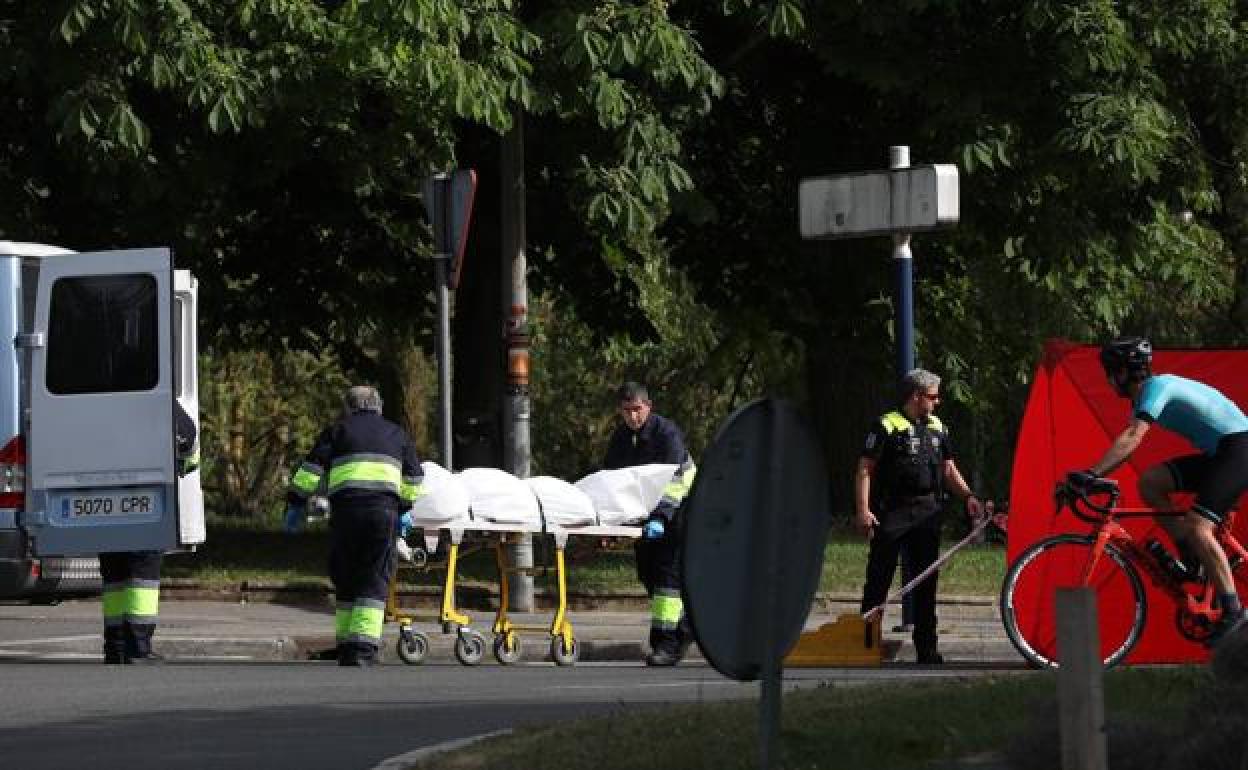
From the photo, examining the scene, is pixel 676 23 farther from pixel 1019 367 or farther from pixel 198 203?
pixel 1019 367

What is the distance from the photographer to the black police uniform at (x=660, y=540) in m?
17.0

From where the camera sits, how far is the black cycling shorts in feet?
47.0

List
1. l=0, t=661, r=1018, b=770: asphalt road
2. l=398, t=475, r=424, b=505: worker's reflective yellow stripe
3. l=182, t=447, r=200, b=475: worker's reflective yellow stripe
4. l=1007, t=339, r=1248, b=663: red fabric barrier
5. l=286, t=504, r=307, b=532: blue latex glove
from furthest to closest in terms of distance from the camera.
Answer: l=182, t=447, r=200, b=475: worker's reflective yellow stripe < l=286, t=504, r=307, b=532: blue latex glove < l=398, t=475, r=424, b=505: worker's reflective yellow stripe < l=1007, t=339, r=1248, b=663: red fabric barrier < l=0, t=661, r=1018, b=770: asphalt road

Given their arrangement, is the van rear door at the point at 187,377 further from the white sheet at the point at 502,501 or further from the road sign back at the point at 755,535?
the road sign back at the point at 755,535

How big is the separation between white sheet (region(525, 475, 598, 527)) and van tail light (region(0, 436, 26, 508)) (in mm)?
2966

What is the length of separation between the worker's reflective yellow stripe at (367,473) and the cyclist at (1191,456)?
395cm

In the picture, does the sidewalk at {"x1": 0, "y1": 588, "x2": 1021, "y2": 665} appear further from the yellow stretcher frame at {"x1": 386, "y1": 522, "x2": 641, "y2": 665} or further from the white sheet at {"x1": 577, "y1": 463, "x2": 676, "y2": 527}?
the white sheet at {"x1": 577, "y1": 463, "x2": 676, "y2": 527}

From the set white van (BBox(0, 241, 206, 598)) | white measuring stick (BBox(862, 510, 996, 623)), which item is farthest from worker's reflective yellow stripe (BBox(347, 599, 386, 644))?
white measuring stick (BBox(862, 510, 996, 623))

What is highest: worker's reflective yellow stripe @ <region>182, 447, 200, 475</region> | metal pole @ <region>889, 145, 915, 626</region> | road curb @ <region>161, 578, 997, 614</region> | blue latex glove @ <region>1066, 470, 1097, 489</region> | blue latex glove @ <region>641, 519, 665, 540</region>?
metal pole @ <region>889, 145, 915, 626</region>

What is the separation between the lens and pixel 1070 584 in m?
15.4

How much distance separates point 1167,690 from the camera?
10664mm

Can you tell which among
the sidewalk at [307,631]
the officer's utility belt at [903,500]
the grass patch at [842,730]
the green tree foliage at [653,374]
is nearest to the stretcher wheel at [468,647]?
the sidewalk at [307,631]

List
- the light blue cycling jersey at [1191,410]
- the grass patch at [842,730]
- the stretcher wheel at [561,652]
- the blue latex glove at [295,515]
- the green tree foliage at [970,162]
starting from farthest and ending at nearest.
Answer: the green tree foliage at [970,162], the stretcher wheel at [561,652], the blue latex glove at [295,515], the light blue cycling jersey at [1191,410], the grass patch at [842,730]

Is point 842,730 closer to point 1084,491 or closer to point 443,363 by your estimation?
point 1084,491
